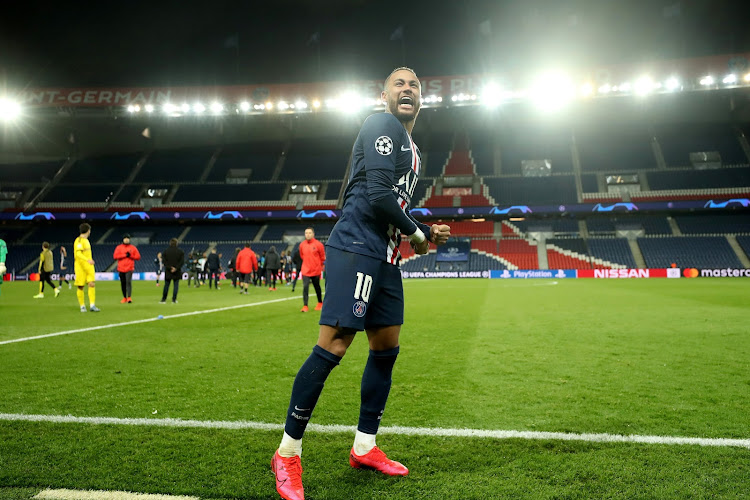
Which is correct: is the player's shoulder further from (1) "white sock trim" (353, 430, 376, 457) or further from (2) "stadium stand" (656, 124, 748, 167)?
(2) "stadium stand" (656, 124, 748, 167)

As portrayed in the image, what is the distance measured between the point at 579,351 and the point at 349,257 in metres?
4.74

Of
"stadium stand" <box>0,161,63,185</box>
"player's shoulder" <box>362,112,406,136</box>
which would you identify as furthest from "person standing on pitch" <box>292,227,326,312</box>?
"stadium stand" <box>0,161,63,185</box>

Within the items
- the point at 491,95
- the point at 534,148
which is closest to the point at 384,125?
the point at 491,95

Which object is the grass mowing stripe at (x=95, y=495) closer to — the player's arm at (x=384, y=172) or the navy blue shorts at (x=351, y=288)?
the navy blue shorts at (x=351, y=288)

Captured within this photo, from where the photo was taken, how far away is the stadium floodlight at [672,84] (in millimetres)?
35219

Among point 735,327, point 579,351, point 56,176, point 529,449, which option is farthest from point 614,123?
→ point 56,176

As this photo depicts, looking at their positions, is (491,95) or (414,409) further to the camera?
(491,95)

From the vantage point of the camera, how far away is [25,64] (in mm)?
33406

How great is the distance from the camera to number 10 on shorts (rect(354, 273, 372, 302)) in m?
2.51

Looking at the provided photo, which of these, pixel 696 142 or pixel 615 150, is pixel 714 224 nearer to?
pixel 696 142

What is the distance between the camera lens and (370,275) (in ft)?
8.38

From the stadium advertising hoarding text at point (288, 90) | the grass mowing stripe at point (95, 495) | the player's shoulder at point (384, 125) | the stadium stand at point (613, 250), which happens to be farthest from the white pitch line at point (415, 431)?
the stadium advertising hoarding text at point (288, 90)

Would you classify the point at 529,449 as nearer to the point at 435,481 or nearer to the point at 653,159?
the point at 435,481

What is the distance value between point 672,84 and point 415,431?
1597 inches
